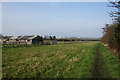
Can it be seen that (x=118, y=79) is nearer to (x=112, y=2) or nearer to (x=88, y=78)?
(x=88, y=78)

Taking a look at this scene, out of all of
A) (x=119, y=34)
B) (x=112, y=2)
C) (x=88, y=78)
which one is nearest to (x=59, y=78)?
(x=88, y=78)

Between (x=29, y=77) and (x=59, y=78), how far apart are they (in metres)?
1.72

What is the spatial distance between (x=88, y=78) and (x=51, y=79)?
1910mm

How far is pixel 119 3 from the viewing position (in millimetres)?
9055

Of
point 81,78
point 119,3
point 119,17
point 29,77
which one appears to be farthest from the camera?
point 119,17

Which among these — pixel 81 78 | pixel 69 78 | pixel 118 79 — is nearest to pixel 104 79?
pixel 118 79

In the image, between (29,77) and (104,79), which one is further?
(29,77)

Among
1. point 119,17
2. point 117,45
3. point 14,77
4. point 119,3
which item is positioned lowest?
point 14,77

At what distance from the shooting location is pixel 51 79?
542 centimetres

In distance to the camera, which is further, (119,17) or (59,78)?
(119,17)

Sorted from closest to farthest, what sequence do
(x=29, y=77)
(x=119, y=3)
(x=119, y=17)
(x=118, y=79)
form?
(x=118, y=79)
(x=29, y=77)
(x=119, y=3)
(x=119, y=17)

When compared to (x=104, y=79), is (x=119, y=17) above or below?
above

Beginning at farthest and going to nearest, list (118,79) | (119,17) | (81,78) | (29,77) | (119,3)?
(119,17) < (119,3) < (29,77) < (81,78) < (118,79)

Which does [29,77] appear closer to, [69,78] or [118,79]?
[69,78]
